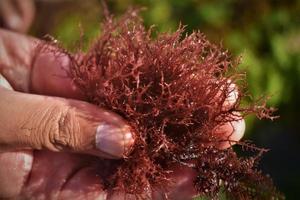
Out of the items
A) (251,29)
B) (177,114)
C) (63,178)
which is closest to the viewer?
(177,114)

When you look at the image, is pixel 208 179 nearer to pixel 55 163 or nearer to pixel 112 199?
pixel 112 199

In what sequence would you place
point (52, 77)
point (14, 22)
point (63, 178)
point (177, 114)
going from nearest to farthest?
point (177, 114) → point (63, 178) → point (52, 77) → point (14, 22)

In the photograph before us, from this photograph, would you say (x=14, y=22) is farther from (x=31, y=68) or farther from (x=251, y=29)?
(x=251, y=29)

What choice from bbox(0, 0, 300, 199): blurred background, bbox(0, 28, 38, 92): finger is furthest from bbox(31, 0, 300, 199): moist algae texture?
bbox(0, 28, 38, 92): finger

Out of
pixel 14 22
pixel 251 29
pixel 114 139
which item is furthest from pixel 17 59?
pixel 251 29

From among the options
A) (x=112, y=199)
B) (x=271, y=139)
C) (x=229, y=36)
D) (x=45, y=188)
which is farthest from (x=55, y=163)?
(x=271, y=139)

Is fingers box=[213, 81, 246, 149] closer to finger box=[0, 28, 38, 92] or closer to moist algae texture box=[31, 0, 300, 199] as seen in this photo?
finger box=[0, 28, 38, 92]
